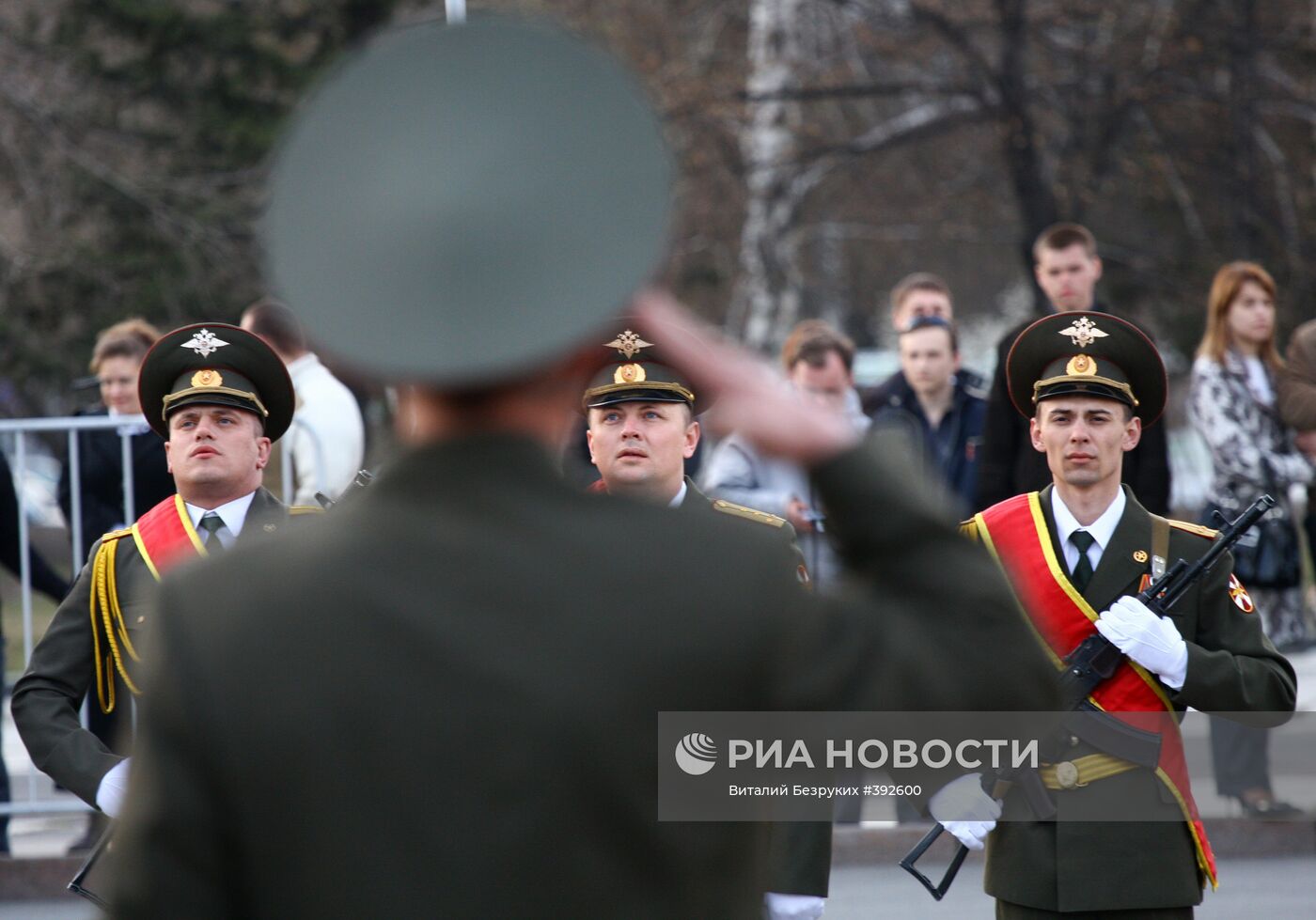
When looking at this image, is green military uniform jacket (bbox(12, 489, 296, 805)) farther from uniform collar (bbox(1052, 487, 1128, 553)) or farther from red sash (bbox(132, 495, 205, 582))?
uniform collar (bbox(1052, 487, 1128, 553))

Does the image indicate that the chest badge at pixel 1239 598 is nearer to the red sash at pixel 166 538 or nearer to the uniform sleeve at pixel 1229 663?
the uniform sleeve at pixel 1229 663

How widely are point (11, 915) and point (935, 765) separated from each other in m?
5.23

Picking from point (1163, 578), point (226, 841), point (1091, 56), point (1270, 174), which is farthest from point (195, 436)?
point (1270, 174)

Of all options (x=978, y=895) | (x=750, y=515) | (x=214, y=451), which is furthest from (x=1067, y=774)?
(x=978, y=895)

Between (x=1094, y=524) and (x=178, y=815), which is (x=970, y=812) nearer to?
(x=1094, y=524)

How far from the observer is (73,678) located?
4309 millimetres

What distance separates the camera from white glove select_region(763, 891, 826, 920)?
167 inches

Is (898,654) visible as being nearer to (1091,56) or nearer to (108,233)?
(1091,56)

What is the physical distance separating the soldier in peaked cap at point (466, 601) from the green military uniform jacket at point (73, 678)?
258 centimetres

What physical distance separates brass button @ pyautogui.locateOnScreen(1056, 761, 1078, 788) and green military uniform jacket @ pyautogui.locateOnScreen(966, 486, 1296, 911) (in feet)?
0.05

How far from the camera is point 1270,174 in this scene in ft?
57.8

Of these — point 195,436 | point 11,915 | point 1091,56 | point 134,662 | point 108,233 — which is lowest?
point 11,915

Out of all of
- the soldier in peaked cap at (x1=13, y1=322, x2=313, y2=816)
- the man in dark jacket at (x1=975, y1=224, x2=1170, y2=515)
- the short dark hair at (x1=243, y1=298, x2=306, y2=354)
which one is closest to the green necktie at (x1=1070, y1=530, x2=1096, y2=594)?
the soldier in peaked cap at (x1=13, y1=322, x2=313, y2=816)

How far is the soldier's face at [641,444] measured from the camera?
4.65 m
